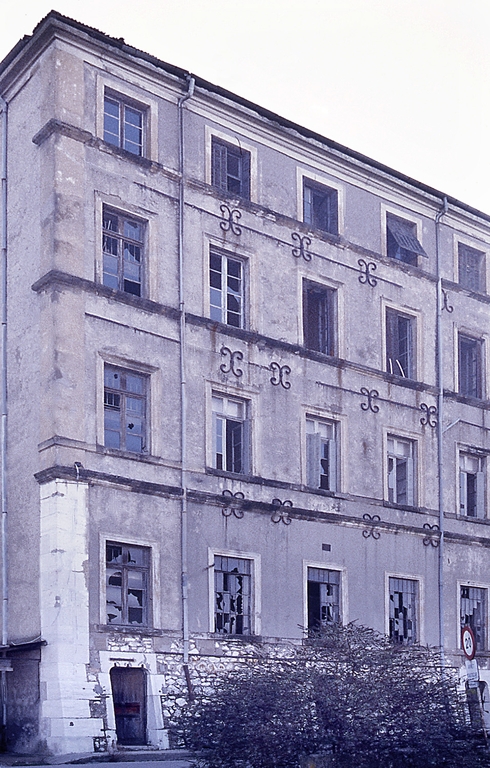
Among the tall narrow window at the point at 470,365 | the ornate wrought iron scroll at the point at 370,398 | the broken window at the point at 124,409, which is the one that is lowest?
the broken window at the point at 124,409

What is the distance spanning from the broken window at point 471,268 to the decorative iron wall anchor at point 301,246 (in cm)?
637

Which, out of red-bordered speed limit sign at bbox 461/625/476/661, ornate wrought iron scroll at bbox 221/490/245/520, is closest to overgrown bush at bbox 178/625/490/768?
red-bordered speed limit sign at bbox 461/625/476/661

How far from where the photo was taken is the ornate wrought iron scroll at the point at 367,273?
3247 centimetres

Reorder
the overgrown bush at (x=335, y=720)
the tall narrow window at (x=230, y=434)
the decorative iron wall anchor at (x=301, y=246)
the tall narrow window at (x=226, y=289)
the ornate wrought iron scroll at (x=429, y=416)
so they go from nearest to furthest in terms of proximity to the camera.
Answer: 1. the overgrown bush at (x=335, y=720)
2. the tall narrow window at (x=230, y=434)
3. the tall narrow window at (x=226, y=289)
4. the decorative iron wall anchor at (x=301, y=246)
5. the ornate wrought iron scroll at (x=429, y=416)

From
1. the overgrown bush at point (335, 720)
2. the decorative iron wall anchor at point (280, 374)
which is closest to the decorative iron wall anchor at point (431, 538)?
the decorative iron wall anchor at point (280, 374)

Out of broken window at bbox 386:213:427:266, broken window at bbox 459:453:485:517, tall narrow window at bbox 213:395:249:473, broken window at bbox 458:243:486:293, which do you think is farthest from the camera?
broken window at bbox 458:243:486:293

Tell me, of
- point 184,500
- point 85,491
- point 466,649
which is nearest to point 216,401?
point 184,500

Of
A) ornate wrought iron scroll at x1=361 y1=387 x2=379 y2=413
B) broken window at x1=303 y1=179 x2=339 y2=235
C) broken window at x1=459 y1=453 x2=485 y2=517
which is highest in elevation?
broken window at x1=303 y1=179 x2=339 y2=235

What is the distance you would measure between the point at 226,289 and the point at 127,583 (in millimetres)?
7562

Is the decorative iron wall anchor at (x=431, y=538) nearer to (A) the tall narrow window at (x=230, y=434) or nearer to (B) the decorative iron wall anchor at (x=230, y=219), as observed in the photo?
(A) the tall narrow window at (x=230, y=434)

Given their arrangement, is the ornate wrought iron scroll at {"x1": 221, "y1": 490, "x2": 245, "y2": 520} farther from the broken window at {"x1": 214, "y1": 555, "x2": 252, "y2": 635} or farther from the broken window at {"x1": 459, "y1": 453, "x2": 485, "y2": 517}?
the broken window at {"x1": 459, "y1": 453, "x2": 485, "y2": 517}

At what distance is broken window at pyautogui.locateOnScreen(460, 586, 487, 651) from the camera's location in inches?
1305

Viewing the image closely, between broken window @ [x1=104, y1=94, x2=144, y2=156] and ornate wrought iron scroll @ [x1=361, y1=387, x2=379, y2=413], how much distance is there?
8405mm

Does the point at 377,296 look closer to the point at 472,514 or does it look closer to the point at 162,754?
the point at 472,514
